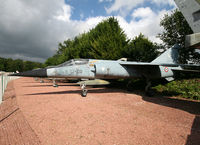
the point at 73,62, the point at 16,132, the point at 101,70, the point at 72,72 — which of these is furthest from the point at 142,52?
the point at 16,132

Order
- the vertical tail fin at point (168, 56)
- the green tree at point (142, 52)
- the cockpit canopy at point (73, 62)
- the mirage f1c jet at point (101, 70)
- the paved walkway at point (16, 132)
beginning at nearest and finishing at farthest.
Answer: the paved walkway at point (16, 132), the mirage f1c jet at point (101, 70), the cockpit canopy at point (73, 62), the vertical tail fin at point (168, 56), the green tree at point (142, 52)

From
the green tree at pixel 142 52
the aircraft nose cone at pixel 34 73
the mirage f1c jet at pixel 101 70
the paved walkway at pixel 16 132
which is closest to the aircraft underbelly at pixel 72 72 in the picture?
the mirage f1c jet at pixel 101 70

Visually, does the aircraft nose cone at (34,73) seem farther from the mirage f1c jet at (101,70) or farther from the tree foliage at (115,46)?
the tree foliage at (115,46)

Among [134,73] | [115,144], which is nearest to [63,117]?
[115,144]

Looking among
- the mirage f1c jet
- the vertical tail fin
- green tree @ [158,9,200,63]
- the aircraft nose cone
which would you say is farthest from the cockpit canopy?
green tree @ [158,9,200,63]

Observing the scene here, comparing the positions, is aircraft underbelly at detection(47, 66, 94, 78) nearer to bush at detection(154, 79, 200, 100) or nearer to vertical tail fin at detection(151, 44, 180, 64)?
bush at detection(154, 79, 200, 100)

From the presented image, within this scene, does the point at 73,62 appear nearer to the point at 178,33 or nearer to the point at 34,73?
the point at 34,73

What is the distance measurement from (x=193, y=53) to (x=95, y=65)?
40.3 ft

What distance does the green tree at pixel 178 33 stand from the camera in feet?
41.3

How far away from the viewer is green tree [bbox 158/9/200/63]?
12578 millimetres

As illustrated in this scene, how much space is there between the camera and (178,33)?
1349 centimetres

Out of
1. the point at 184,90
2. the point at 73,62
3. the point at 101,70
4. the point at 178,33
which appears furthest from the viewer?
the point at 178,33

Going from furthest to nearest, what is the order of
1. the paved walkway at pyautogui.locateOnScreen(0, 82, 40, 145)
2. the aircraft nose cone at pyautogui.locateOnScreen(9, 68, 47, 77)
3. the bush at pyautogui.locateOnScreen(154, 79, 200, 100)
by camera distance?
the bush at pyautogui.locateOnScreen(154, 79, 200, 100), the aircraft nose cone at pyautogui.locateOnScreen(9, 68, 47, 77), the paved walkway at pyautogui.locateOnScreen(0, 82, 40, 145)

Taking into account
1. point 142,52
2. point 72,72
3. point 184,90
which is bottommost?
point 184,90
